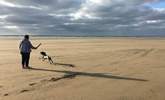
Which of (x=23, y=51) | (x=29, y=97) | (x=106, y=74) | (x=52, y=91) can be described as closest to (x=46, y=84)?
(x=52, y=91)

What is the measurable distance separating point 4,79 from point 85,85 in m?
3.46

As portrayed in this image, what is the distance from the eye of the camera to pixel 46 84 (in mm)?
11453

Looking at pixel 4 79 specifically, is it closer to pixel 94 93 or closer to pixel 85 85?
pixel 85 85

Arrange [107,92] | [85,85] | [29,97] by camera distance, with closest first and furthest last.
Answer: [29,97], [107,92], [85,85]

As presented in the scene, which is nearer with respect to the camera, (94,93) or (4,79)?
(94,93)

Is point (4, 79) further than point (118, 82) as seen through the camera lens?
Yes

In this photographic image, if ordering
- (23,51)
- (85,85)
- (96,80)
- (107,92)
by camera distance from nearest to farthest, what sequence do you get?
(107,92), (85,85), (96,80), (23,51)

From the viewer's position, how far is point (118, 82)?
11867 millimetres

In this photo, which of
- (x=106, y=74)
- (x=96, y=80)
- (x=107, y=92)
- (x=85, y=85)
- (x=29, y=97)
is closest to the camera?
(x=29, y=97)

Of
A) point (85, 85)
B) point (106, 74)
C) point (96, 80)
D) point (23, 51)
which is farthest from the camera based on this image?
point (23, 51)

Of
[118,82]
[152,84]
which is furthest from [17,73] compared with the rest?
[152,84]

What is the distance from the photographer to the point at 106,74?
13.9 meters

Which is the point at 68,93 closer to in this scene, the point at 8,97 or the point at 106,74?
the point at 8,97

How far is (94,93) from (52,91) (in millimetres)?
1332
